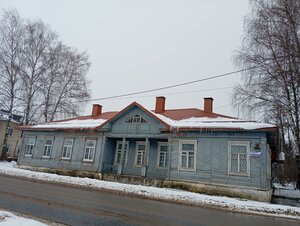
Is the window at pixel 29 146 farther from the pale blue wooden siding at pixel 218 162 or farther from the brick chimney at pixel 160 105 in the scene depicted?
the pale blue wooden siding at pixel 218 162

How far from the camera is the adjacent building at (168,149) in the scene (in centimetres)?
1706

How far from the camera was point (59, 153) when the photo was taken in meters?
25.6

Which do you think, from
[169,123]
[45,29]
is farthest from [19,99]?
[169,123]

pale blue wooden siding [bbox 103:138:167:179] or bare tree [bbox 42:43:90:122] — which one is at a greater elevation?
bare tree [bbox 42:43:90:122]

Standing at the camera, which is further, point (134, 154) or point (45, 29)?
point (45, 29)

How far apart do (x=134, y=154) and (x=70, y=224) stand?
16.8 meters

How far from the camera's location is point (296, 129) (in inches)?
893

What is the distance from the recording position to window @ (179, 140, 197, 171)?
63.0ft

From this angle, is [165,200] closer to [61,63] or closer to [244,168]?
[244,168]

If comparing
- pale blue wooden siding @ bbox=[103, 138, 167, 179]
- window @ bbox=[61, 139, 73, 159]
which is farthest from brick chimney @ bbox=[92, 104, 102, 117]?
pale blue wooden siding @ bbox=[103, 138, 167, 179]

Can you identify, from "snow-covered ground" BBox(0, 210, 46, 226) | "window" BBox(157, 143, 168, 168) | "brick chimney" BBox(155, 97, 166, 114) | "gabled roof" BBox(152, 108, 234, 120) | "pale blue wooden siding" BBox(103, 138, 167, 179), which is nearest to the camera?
"snow-covered ground" BBox(0, 210, 46, 226)

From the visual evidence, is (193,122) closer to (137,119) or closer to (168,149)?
(168,149)

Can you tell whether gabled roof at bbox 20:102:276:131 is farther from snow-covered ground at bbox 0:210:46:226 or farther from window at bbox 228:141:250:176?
snow-covered ground at bbox 0:210:46:226

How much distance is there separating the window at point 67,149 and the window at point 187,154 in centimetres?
1104
